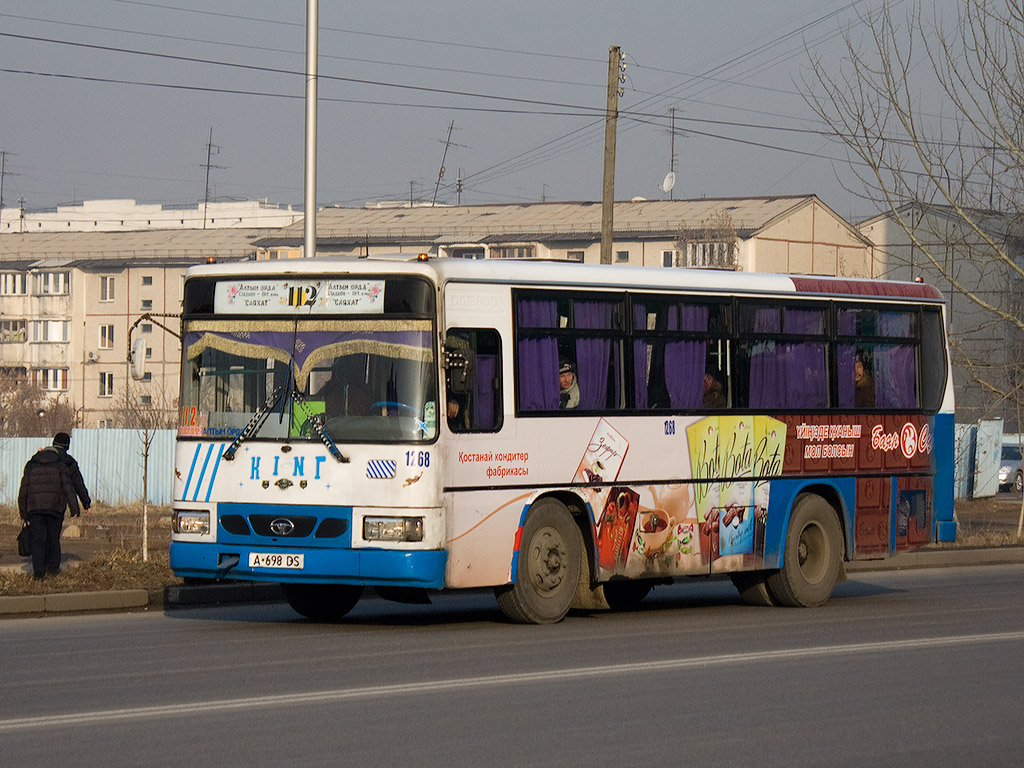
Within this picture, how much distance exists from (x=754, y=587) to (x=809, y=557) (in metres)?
0.63

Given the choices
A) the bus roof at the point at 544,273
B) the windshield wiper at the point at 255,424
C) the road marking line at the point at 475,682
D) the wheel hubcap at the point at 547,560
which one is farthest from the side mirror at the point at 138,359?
the road marking line at the point at 475,682

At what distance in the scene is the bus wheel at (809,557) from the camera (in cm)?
1652

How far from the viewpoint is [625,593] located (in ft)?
55.6

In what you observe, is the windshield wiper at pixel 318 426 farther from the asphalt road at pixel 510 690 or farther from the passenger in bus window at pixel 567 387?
the passenger in bus window at pixel 567 387

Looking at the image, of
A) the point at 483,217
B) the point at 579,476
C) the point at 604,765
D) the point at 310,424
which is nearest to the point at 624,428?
the point at 579,476

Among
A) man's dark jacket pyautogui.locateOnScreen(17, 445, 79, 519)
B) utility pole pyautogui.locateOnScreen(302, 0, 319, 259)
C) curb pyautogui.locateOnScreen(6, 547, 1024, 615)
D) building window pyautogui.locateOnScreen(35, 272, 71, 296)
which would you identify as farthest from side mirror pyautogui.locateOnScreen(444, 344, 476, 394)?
building window pyautogui.locateOnScreen(35, 272, 71, 296)

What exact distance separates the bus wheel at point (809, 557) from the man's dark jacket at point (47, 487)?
7441mm

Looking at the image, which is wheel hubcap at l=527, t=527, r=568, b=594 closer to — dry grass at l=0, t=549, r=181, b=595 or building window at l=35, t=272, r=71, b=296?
dry grass at l=0, t=549, r=181, b=595

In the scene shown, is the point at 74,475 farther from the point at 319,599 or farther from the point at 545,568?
A: the point at 545,568

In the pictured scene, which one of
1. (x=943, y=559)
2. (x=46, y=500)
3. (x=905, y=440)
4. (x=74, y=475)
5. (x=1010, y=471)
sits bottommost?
(x=943, y=559)

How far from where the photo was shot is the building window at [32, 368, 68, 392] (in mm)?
103500

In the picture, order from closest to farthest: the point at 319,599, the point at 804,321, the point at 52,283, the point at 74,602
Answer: the point at 319,599, the point at 74,602, the point at 804,321, the point at 52,283

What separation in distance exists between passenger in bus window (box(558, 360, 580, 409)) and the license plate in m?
2.62

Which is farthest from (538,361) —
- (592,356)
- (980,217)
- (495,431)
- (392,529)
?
(980,217)
